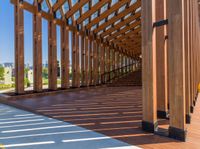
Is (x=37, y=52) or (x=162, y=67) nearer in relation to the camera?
(x=162, y=67)

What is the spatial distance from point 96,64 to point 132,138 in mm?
16204

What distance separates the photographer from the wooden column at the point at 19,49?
10234 mm

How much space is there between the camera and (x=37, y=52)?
37.8 feet

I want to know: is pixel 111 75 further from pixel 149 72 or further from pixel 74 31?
pixel 149 72

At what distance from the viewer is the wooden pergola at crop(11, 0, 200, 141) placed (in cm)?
396

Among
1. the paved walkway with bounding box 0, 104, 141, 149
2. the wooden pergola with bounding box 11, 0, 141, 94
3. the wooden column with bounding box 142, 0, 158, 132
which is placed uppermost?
the wooden pergola with bounding box 11, 0, 141, 94

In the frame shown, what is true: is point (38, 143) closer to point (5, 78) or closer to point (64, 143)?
point (64, 143)

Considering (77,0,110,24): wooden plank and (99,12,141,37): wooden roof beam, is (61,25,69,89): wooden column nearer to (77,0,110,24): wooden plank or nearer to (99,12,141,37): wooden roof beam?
(77,0,110,24): wooden plank

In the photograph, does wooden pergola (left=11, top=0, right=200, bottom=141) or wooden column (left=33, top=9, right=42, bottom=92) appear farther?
wooden column (left=33, top=9, right=42, bottom=92)

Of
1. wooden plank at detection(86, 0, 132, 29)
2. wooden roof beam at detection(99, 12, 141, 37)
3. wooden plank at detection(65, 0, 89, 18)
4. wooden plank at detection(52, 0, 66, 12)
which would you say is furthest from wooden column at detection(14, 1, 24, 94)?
wooden roof beam at detection(99, 12, 141, 37)

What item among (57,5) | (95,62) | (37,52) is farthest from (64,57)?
(95,62)

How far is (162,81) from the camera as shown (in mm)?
5758

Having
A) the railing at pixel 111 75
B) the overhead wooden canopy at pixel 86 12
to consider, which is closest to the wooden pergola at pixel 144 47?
the overhead wooden canopy at pixel 86 12

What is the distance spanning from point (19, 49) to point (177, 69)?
820 centimetres
